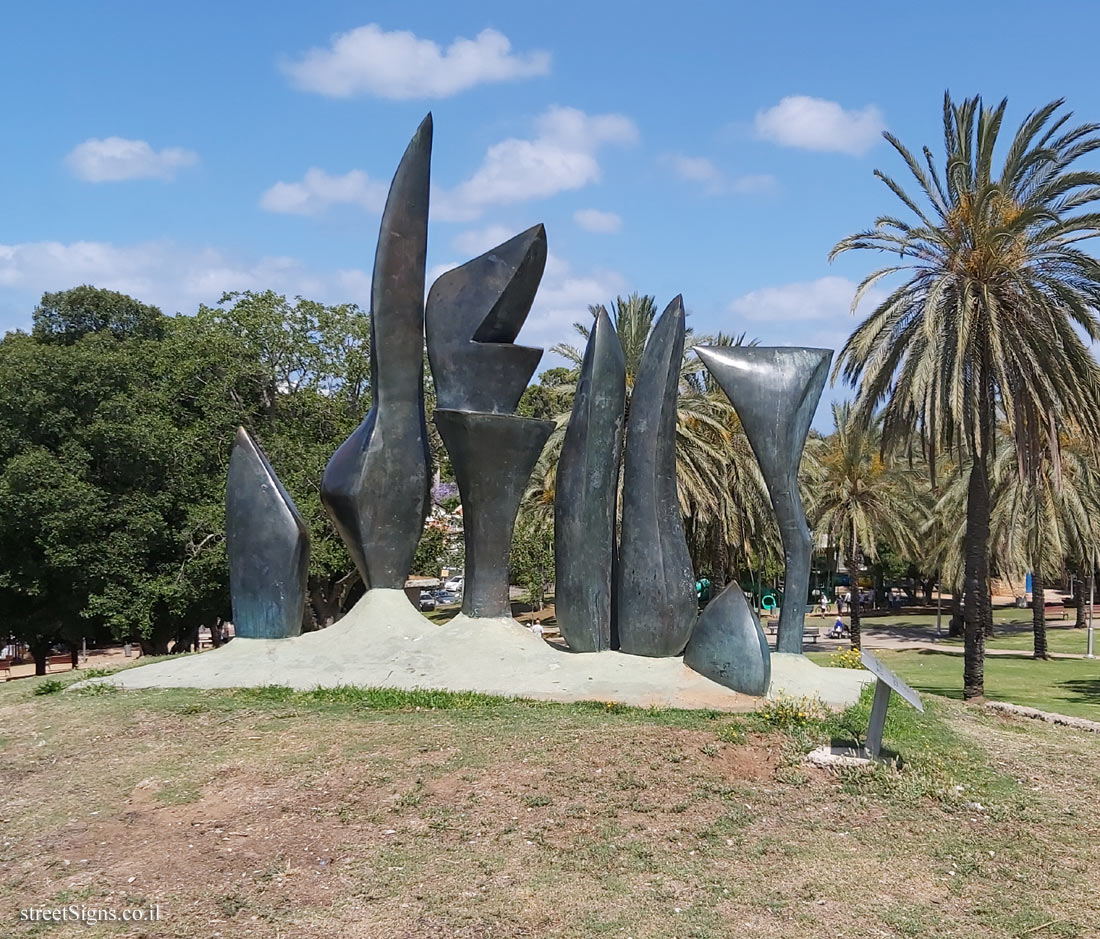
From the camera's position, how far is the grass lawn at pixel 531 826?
6.59 m

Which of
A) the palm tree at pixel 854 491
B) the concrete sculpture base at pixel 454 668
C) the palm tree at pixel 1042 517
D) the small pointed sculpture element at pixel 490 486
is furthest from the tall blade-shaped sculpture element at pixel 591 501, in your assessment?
the palm tree at pixel 1042 517

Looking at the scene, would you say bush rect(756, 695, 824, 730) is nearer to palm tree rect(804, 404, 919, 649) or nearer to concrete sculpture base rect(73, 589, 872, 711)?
concrete sculpture base rect(73, 589, 872, 711)

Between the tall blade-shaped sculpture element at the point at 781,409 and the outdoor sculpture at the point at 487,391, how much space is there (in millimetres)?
2458

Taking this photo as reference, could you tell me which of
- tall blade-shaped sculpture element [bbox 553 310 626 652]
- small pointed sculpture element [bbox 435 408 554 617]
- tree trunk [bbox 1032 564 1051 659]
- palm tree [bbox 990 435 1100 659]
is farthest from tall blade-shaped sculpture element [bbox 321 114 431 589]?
tree trunk [bbox 1032 564 1051 659]

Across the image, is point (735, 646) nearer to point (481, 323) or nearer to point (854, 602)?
point (481, 323)

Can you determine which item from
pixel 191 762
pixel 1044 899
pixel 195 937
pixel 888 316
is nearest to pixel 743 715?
pixel 1044 899

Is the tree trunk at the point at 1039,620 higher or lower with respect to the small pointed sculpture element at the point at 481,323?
lower

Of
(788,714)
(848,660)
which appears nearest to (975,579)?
(848,660)

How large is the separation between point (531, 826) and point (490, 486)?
20.8 feet

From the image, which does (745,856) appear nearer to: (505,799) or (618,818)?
(618,818)

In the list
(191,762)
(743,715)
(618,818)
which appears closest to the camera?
(618,818)

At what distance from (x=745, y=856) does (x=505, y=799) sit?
197 centimetres

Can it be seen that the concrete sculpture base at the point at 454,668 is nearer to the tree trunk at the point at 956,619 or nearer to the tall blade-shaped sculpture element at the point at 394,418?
the tall blade-shaped sculpture element at the point at 394,418

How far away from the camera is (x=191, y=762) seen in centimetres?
927
